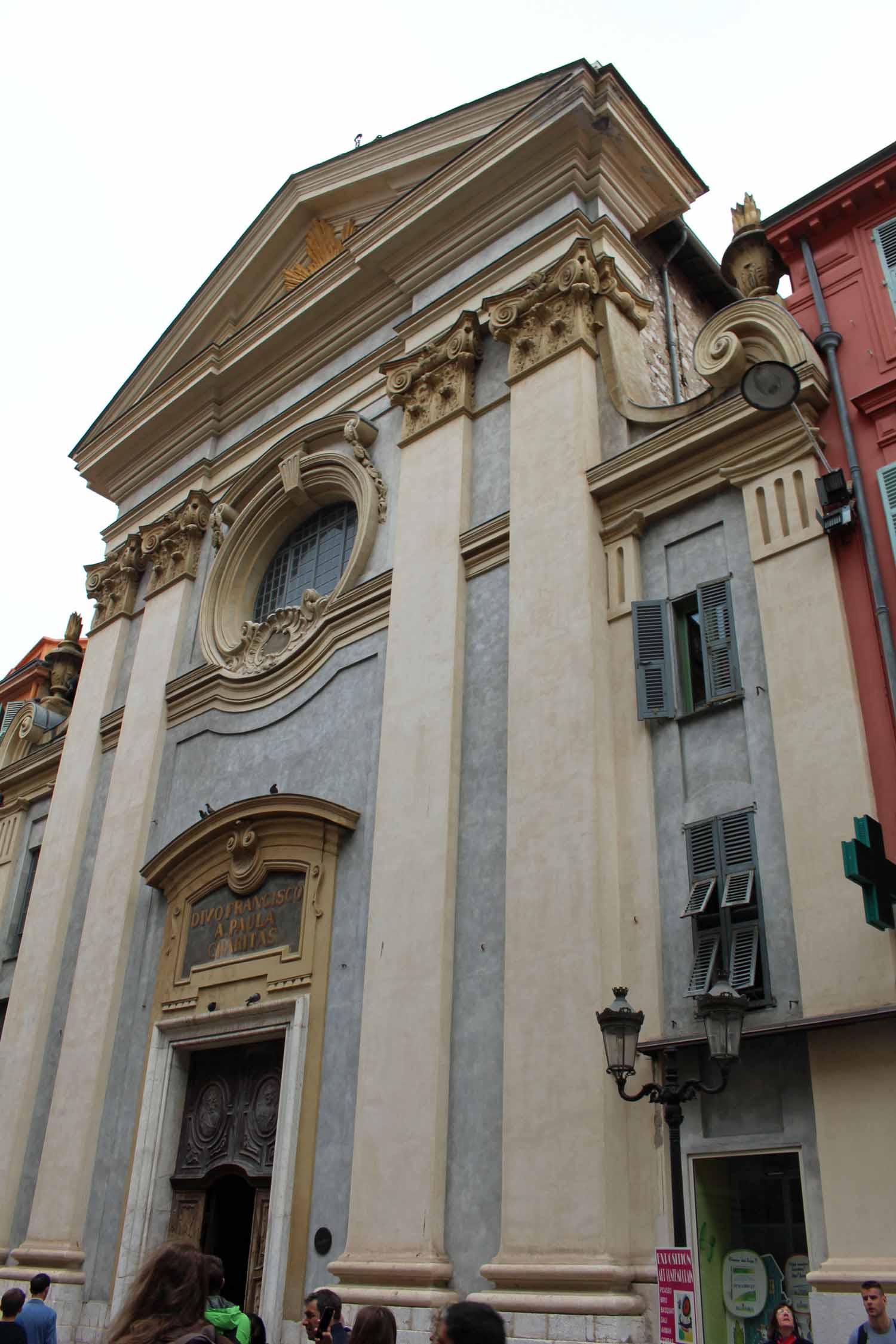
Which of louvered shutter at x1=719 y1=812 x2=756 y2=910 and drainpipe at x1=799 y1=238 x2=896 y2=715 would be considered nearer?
drainpipe at x1=799 y1=238 x2=896 y2=715

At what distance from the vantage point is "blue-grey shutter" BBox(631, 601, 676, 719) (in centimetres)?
1167

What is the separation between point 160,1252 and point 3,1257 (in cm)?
1460

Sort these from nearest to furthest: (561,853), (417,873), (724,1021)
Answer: (724,1021), (561,853), (417,873)

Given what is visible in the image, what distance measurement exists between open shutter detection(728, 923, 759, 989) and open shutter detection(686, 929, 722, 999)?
14 cm

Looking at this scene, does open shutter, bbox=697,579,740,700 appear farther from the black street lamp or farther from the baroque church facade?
the black street lamp

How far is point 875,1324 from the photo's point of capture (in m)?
7.45

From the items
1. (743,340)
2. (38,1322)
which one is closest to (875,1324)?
(38,1322)

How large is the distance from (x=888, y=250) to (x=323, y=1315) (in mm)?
11134

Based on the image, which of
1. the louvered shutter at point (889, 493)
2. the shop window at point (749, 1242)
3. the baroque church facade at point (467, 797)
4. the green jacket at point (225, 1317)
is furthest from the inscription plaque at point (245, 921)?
the louvered shutter at point (889, 493)

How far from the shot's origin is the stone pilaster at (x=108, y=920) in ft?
50.2

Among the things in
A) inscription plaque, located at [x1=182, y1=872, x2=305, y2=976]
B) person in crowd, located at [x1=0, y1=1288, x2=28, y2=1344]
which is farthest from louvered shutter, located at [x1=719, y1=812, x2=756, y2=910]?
person in crowd, located at [x1=0, y1=1288, x2=28, y2=1344]

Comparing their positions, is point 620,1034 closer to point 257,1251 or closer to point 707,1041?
point 707,1041

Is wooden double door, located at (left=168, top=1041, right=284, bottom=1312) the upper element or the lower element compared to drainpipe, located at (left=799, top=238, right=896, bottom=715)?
lower

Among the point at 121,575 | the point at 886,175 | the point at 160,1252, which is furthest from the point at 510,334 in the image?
the point at 160,1252
